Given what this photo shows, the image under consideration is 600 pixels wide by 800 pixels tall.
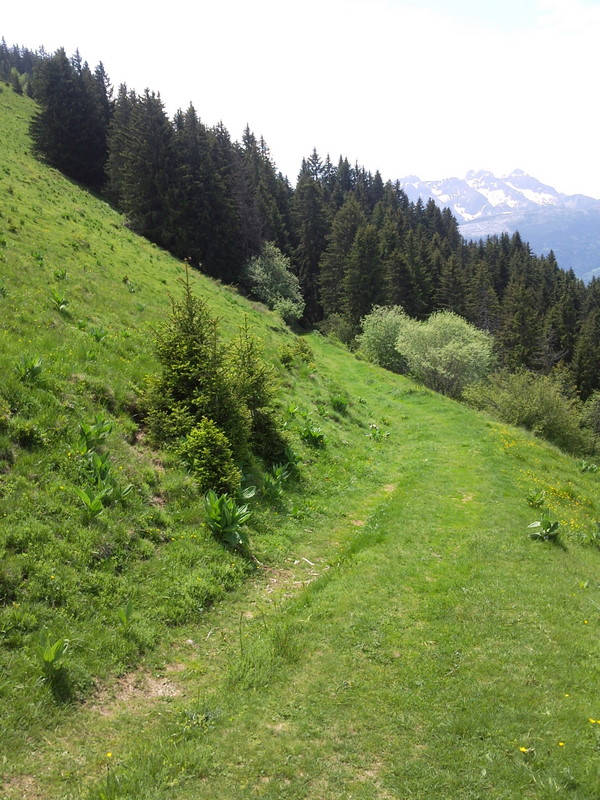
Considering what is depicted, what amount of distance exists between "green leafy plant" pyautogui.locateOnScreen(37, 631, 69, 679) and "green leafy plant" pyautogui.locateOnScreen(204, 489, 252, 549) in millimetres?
3922

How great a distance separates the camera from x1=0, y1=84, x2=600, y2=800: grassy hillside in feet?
16.3

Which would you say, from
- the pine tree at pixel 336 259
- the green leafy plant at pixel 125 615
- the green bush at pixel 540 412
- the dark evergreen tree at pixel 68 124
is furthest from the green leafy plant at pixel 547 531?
the dark evergreen tree at pixel 68 124

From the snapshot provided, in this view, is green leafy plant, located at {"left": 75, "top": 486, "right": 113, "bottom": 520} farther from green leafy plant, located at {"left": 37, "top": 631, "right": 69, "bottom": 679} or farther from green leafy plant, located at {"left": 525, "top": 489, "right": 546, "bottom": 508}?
green leafy plant, located at {"left": 525, "top": 489, "right": 546, "bottom": 508}

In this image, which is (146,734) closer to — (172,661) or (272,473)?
(172,661)

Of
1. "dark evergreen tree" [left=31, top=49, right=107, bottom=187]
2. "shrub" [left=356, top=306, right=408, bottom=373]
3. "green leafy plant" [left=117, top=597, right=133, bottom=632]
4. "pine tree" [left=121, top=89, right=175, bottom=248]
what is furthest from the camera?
"dark evergreen tree" [left=31, top=49, right=107, bottom=187]

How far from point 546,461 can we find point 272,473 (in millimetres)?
13740

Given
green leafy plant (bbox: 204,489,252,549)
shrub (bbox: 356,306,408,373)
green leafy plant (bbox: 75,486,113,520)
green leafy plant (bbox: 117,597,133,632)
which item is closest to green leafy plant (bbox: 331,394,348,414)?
green leafy plant (bbox: 204,489,252,549)

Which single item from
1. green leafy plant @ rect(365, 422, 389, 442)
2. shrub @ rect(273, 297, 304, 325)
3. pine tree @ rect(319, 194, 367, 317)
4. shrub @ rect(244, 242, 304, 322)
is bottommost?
green leafy plant @ rect(365, 422, 389, 442)

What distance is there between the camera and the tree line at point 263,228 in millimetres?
47531

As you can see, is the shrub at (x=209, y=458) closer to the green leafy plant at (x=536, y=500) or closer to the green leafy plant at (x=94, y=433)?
the green leafy plant at (x=94, y=433)

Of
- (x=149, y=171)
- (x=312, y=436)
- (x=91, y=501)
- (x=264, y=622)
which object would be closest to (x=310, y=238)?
(x=149, y=171)

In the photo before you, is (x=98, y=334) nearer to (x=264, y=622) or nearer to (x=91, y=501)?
(x=91, y=501)

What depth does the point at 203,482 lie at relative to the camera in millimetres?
10375

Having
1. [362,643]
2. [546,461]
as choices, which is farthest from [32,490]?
[546,461]
